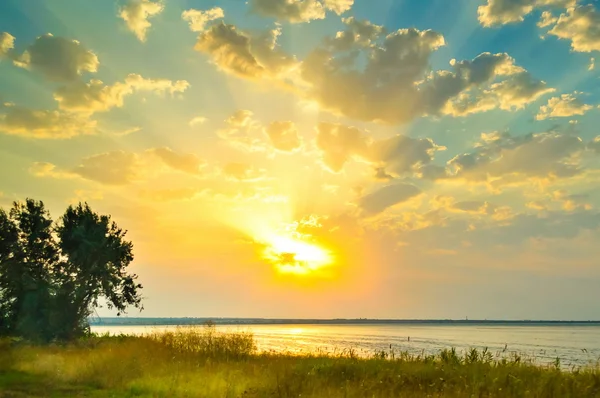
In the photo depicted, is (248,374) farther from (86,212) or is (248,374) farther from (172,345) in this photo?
(86,212)

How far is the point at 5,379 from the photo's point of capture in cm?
1725

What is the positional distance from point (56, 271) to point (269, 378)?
1068 inches

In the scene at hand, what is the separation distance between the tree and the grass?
9934 mm

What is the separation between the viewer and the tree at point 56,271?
33.1 meters

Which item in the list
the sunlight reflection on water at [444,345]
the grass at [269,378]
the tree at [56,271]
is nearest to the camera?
the grass at [269,378]

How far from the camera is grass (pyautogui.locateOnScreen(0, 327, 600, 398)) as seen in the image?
539 inches

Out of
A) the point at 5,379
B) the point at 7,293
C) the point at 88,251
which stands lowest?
the point at 5,379

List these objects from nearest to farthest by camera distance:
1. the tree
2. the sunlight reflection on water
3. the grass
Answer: the grass → the tree → the sunlight reflection on water

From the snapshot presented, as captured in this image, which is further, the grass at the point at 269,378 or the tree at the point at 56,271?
the tree at the point at 56,271

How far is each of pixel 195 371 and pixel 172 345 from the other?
9.27m

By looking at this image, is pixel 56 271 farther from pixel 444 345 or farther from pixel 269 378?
pixel 444 345

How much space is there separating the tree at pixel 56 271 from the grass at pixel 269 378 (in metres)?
9.93

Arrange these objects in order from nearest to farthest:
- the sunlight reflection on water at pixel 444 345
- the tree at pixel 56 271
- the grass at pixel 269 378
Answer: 1. the grass at pixel 269 378
2. the tree at pixel 56 271
3. the sunlight reflection on water at pixel 444 345

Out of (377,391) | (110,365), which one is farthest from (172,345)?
(377,391)
